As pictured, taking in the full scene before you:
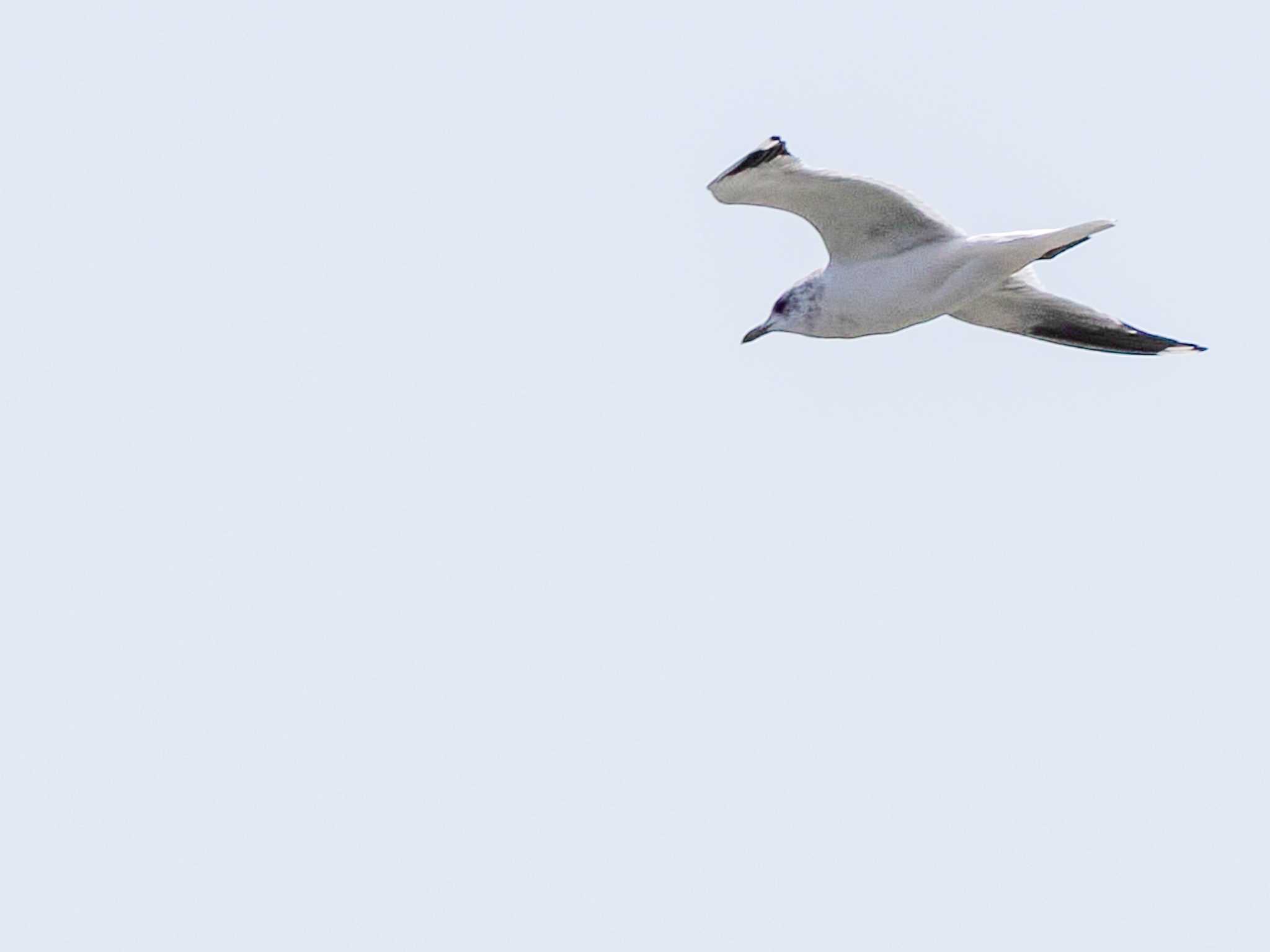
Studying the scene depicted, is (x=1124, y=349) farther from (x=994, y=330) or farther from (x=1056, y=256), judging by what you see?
(x=1056, y=256)

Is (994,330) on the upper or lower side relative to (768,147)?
lower

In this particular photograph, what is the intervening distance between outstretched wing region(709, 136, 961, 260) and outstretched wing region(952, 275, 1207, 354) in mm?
1207

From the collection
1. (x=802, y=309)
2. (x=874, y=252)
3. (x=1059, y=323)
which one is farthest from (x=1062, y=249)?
(x=1059, y=323)

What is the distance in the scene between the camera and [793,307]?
15133 mm

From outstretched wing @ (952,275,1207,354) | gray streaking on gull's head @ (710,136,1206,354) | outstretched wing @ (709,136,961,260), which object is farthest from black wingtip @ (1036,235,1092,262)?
outstretched wing @ (952,275,1207,354)

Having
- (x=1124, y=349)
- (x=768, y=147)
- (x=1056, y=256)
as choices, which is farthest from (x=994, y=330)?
(x=768, y=147)

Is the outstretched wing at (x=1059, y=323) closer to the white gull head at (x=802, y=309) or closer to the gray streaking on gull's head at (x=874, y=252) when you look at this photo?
the gray streaking on gull's head at (x=874, y=252)

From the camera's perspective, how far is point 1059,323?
15.9m

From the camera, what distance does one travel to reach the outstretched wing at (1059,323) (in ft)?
51.4

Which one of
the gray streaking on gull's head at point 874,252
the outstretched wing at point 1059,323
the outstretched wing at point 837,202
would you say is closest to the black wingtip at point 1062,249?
the gray streaking on gull's head at point 874,252

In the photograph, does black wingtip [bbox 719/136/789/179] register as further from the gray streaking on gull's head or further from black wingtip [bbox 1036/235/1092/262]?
black wingtip [bbox 1036/235/1092/262]

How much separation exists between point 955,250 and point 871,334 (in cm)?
98

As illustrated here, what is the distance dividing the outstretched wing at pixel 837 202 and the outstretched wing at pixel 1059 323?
3.96 ft

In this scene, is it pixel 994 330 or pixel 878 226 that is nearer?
pixel 878 226
